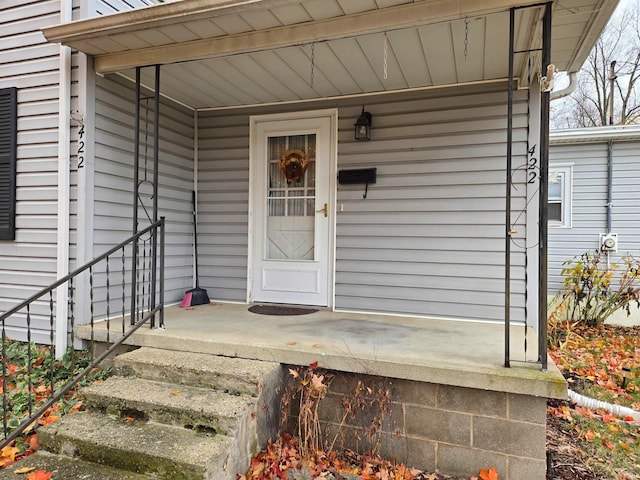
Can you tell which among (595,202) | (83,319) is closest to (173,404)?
(83,319)

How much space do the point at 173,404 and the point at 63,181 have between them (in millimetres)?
2087

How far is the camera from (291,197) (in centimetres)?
426

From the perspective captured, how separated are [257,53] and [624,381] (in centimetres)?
408

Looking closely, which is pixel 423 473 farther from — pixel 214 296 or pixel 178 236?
pixel 178 236

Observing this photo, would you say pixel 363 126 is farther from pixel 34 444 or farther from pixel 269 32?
pixel 34 444

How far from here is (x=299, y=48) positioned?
2994 mm

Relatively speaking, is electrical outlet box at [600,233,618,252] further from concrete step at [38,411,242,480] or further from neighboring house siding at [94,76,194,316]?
concrete step at [38,411,242,480]

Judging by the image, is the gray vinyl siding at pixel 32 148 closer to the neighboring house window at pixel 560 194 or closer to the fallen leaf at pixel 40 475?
the fallen leaf at pixel 40 475

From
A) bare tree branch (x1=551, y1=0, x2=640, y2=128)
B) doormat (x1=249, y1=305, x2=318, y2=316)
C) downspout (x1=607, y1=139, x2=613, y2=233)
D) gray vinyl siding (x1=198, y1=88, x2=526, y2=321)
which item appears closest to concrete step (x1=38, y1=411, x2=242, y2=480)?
doormat (x1=249, y1=305, x2=318, y2=316)

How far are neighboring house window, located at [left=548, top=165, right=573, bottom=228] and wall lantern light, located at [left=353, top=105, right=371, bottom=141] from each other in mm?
4286

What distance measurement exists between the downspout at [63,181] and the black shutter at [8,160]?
54 cm

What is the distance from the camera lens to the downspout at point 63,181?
321cm

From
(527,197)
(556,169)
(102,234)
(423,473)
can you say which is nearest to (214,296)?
(102,234)

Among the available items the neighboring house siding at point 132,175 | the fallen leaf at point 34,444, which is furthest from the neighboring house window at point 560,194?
the fallen leaf at point 34,444
